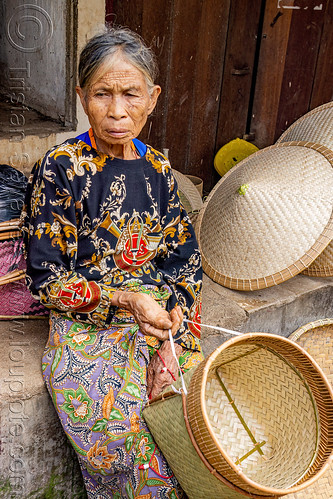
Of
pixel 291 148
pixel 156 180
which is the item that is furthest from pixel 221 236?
pixel 156 180

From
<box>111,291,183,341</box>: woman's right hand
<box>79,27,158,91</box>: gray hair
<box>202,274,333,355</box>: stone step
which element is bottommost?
<box>202,274,333,355</box>: stone step

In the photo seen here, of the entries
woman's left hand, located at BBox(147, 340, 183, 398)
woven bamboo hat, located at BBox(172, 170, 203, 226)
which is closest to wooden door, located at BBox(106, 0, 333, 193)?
woven bamboo hat, located at BBox(172, 170, 203, 226)

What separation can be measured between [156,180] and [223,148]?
7.28ft

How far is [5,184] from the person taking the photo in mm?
1942

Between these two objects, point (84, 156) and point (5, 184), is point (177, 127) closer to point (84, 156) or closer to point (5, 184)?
point (5, 184)

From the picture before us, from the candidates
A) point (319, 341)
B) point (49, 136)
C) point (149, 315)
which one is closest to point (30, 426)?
point (149, 315)

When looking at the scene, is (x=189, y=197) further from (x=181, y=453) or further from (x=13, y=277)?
(x=181, y=453)

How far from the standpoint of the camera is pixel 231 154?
3836 mm

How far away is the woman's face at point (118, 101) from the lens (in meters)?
1.48

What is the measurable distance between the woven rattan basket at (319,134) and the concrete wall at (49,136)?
124cm

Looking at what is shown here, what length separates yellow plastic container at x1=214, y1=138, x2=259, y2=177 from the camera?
3826mm

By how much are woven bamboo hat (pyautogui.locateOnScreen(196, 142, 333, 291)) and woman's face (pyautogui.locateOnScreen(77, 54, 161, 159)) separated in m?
1.06

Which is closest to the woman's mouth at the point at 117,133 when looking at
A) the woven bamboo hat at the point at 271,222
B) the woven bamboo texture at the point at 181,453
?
the woven bamboo texture at the point at 181,453

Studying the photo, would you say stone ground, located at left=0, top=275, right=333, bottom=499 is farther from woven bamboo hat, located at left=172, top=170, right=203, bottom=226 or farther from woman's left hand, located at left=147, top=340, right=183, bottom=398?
woven bamboo hat, located at left=172, top=170, right=203, bottom=226
